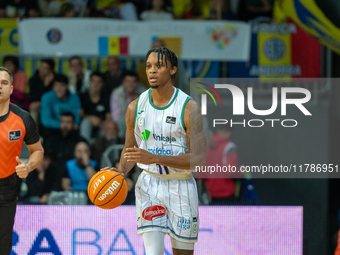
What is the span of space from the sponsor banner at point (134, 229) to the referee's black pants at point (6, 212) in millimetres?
998

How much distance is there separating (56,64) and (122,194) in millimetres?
5167

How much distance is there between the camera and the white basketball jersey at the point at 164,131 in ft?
13.3

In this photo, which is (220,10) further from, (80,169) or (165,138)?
(165,138)

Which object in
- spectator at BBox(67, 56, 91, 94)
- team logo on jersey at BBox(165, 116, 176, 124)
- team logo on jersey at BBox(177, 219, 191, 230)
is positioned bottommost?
team logo on jersey at BBox(177, 219, 191, 230)

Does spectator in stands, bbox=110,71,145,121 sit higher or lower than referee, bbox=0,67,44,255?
higher

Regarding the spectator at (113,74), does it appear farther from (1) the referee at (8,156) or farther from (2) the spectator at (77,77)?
(1) the referee at (8,156)

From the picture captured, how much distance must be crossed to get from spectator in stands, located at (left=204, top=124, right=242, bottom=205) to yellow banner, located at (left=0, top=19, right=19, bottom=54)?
4768 mm

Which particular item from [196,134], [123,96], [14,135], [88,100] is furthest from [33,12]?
[196,134]

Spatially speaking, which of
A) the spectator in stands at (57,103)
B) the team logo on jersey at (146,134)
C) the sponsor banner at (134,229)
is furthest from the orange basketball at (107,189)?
the spectator in stands at (57,103)

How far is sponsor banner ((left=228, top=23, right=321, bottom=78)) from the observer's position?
949 centimetres

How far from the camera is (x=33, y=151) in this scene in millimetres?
4453

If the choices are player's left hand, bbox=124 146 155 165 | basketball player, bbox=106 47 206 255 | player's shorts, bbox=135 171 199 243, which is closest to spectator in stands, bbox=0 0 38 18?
basketball player, bbox=106 47 206 255

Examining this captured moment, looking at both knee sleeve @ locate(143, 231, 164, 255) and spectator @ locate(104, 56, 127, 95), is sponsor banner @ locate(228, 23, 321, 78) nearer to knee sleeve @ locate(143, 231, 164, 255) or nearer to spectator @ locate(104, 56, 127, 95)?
spectator @ locate(104, 56, 127, 95)

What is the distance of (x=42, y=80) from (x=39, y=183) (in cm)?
222
